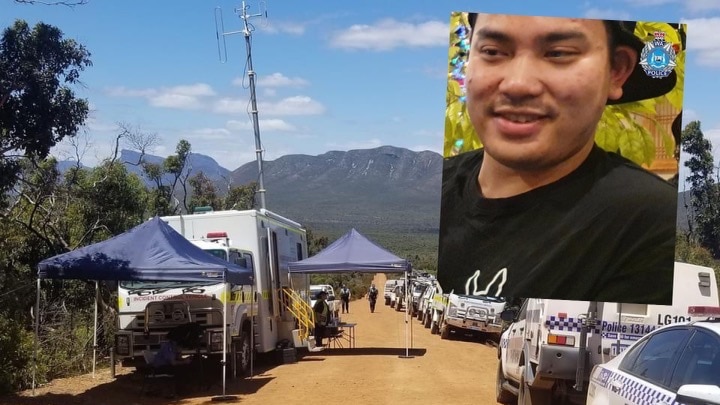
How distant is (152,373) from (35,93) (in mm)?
5213

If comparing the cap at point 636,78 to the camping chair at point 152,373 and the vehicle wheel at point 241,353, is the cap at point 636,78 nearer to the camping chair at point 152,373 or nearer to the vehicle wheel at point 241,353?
the camping chair at point 152,373

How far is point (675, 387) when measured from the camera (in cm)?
652

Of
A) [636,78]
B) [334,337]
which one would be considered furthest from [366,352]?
[636,78]

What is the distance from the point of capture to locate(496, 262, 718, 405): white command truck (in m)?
10.7

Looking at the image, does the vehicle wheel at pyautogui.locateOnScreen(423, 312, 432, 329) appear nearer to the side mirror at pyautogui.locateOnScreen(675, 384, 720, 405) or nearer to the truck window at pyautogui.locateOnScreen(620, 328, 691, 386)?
the truck window at pyautogui.locateOnScreen(620, 328, 691, 386)

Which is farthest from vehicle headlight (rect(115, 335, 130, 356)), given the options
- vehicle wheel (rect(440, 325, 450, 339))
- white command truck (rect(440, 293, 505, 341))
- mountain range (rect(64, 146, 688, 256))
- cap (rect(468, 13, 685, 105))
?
mountain range (rect(64, 146, 688, 256))

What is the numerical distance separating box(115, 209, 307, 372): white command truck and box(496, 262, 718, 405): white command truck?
6.29 m

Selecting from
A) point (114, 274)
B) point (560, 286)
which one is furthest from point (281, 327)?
point (560, 286)

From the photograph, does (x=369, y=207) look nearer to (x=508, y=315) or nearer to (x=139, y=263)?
(x=139, y=263)

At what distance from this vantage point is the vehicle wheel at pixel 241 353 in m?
16.9

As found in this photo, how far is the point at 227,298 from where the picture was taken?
15.9 meters

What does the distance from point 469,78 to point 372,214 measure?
505ft

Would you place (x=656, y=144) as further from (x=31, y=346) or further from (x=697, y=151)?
(x=697, y=151)

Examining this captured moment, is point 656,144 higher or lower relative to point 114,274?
higher
